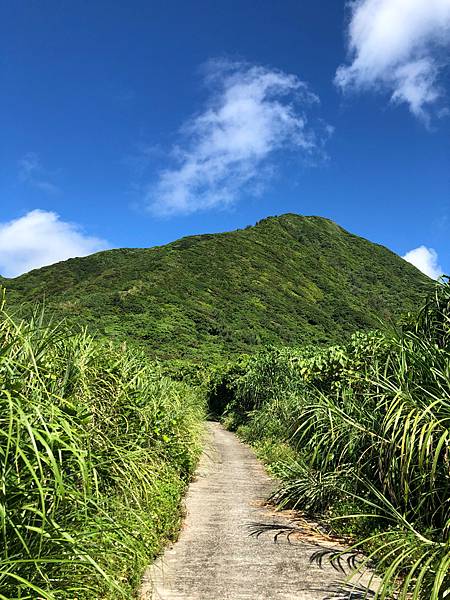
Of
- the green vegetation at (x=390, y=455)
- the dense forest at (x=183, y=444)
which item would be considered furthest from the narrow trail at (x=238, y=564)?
the green vegetation at (x=390, y=455)

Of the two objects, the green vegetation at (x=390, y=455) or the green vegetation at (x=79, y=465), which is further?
the green vegetation at (x=390, y=455)

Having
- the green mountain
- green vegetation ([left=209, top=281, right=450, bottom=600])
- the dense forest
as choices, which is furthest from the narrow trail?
the green mountain

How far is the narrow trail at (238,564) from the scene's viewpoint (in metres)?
4.37

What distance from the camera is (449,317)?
540 centimetres

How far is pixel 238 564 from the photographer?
5.14 metres

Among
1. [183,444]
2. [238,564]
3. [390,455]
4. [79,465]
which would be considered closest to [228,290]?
[183,444]

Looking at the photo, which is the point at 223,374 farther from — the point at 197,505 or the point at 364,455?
the point at 364,455

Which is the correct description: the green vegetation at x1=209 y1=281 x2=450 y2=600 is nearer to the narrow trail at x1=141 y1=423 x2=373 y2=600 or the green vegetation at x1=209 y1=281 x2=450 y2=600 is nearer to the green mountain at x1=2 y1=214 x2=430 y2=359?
the narrow trail at x1=141 y1=423 x2=373 y2=600

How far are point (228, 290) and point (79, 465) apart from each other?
2400 inches

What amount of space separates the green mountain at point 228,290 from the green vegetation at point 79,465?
29584 millimetres

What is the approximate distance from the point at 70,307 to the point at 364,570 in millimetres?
48042

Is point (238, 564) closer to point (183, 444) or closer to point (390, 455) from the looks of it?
point (390, 455)

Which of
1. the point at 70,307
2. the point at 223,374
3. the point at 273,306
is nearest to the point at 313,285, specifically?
the point at 273,306

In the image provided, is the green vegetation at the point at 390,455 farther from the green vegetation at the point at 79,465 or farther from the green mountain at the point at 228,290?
the green mountain at the point at 228,290
